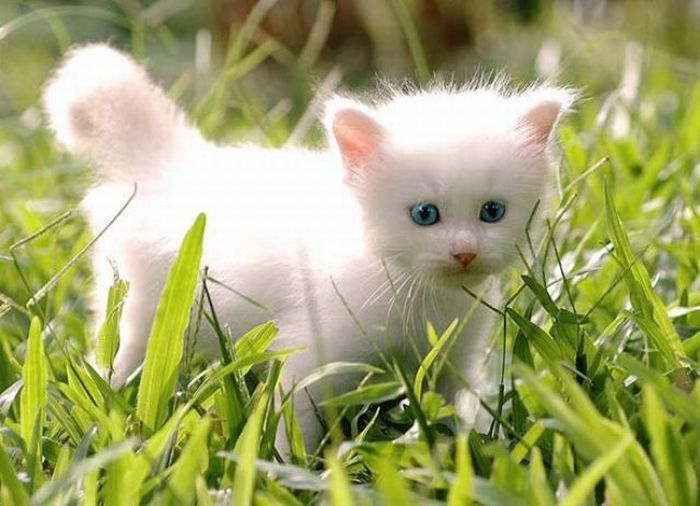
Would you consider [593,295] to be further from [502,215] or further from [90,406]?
[90,406]

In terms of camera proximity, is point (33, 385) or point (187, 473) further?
point (33, 385)

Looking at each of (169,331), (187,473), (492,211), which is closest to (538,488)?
(187,473)

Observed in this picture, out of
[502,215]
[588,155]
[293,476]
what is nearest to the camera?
[293,476]

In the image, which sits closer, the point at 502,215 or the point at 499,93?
the point at 502,215

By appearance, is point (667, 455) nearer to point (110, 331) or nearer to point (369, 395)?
point (369, 395)

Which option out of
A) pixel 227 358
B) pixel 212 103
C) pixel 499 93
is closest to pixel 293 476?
pixel 227 358

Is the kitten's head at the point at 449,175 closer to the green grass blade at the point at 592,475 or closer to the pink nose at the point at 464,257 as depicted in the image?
the pink nose at the point at 464,257
